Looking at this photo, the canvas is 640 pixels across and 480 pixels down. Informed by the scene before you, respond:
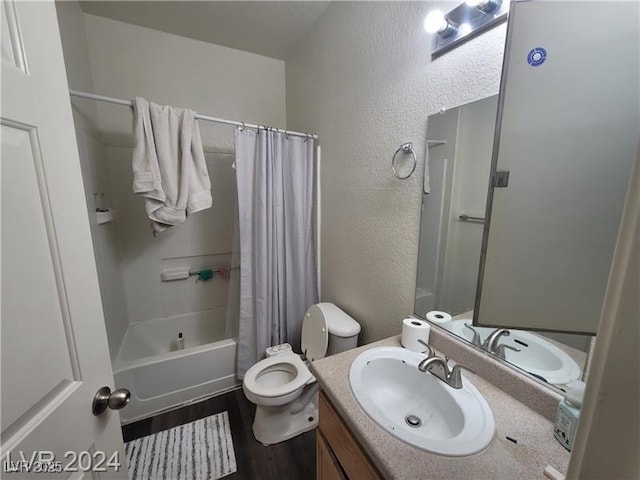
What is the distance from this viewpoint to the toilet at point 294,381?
1.41 m

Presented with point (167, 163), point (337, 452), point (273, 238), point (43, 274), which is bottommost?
point (337, 452)

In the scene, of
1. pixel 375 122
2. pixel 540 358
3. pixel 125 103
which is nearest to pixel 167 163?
pixel 125 103

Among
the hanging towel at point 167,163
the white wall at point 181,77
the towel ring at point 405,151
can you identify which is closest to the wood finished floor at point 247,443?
the hanging towel at point 167,163

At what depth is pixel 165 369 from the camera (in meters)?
1.69

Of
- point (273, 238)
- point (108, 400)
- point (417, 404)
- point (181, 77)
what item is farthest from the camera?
point (181, 77)

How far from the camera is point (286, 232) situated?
1.85 metres

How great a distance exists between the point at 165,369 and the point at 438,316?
176 centimetres

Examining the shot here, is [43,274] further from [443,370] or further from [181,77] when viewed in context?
[181,77]

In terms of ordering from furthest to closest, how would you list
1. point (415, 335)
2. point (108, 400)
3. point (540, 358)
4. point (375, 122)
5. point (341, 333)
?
point (341, 333) → point (375, 122) → point (415, 335) → point (540, 358) → point (108, 400)

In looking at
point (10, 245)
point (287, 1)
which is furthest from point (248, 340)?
point (287, 1)

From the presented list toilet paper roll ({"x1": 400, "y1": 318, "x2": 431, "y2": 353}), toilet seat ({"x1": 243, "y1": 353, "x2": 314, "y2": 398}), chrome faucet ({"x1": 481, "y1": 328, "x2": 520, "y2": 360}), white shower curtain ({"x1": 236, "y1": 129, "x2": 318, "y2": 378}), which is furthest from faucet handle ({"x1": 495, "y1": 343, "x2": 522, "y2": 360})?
white shower curtain ({"x1": 236, "y1": 129, "x2": 318, "y2": 378})

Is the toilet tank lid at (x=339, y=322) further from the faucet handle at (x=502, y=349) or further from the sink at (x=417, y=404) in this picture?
the faucet handle at (x=502, y=349)

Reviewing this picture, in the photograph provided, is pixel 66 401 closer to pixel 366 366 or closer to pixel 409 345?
pixel 366 366

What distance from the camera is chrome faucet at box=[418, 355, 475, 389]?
2.79ft
